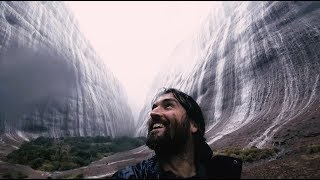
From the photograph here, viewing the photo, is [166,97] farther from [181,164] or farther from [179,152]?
[181,164]

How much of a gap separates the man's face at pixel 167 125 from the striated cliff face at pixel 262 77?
82.1 ft

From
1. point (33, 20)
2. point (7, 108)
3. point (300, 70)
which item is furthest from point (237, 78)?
point (33, 20)

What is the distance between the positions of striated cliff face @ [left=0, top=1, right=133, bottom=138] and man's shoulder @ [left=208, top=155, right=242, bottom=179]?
1781 inches

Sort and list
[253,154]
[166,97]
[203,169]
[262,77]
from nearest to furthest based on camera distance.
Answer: [203,169] → [166,97] → [253,154] → [262,77]

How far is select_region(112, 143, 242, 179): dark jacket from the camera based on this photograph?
23.8 feet

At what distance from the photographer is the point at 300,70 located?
4325 centimetres

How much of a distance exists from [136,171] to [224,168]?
1.75 m

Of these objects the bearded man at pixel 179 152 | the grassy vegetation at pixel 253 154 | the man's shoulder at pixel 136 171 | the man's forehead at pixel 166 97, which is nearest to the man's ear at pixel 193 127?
the bearded man at pixel 179 152

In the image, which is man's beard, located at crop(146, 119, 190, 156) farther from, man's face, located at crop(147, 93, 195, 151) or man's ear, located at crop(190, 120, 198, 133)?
man's ear, located at crop(190, 120, 198, 133)

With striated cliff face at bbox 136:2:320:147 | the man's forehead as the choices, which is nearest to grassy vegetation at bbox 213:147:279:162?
striated cliff face at bbox 136:2:320:147

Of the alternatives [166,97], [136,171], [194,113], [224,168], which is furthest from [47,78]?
[224,168]

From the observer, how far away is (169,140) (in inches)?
304

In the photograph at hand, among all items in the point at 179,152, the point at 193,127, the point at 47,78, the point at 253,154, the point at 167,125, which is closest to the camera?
the point at 179,152

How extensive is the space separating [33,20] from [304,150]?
51963 mm
